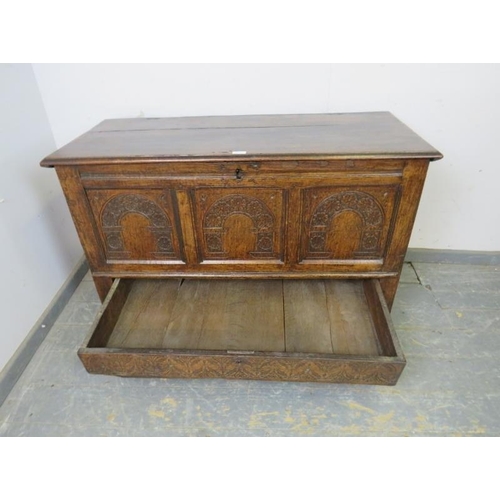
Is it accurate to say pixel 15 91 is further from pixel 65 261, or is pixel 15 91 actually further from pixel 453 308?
pixel 453 308

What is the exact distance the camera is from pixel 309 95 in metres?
1.50

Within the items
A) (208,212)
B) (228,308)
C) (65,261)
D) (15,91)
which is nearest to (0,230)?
(65,261)

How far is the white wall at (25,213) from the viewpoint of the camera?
133 cm

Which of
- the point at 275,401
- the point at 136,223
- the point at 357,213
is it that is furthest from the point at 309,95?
the point at 275,401

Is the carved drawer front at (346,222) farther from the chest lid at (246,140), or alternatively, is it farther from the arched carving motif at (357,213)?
the chest lid at (246,140)

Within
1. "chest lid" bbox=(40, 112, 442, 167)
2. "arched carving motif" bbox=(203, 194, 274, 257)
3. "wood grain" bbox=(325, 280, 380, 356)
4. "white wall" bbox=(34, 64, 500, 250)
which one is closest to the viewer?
"chest lid" bbox=(40, 112, 442, 167)

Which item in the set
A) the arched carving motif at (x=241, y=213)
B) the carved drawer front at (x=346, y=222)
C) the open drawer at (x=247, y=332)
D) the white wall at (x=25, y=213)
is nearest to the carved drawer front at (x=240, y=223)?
the arched carving motif at (x=241, y=213)

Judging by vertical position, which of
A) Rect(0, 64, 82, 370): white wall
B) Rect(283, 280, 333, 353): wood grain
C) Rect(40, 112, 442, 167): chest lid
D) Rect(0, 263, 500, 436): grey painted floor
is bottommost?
Rect(0, 263, 500, 436): grey painted floor

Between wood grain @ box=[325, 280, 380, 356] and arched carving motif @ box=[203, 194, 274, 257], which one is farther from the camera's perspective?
wood grain @ box=[325, 280, 380, 356]

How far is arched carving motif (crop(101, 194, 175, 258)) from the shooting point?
3.93 feet

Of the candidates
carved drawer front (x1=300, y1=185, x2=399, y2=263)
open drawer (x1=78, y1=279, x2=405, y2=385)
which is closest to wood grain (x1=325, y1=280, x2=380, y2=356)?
open drawer (x1=78, y1=279, x2=405, y2=385)

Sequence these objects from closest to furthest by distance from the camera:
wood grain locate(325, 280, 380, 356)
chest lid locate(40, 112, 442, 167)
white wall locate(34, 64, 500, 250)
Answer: chest lid locate(40, 112, 442, 167) < wood grain locate(325, 280, 380, 356) < white wall locate(34, 64, 500, 250)

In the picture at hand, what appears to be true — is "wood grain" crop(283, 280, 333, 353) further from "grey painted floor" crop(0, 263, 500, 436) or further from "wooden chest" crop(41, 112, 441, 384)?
"grey painted floor" crop(0, 263, 500, 436)

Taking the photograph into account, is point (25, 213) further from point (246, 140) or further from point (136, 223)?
point (246, 140)
